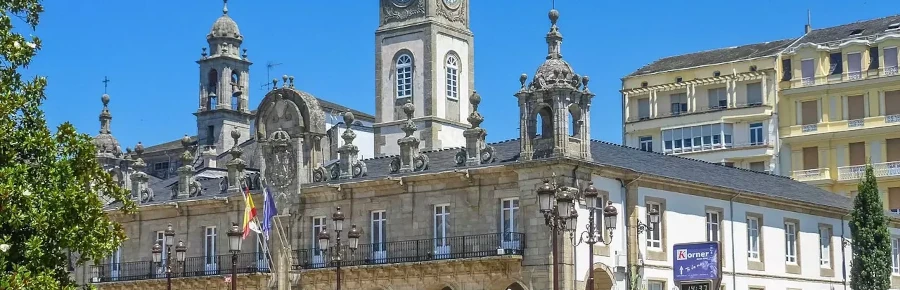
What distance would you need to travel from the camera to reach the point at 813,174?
75.2 metres

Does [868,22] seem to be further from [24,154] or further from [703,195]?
[24,154]

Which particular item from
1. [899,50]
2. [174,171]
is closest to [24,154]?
[899,50]

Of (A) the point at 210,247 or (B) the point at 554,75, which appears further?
(A) the point at 210,247

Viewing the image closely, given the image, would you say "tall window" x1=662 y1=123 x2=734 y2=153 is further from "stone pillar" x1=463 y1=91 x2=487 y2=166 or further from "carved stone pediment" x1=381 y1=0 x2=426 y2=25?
"stone pillar" x1=463 y1=91 x2=487 y2=166

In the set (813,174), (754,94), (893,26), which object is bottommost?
(813,174)

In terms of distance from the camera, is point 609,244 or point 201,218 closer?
point 609,244

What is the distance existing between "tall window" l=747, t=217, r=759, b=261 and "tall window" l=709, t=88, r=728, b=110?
26007 millimetres

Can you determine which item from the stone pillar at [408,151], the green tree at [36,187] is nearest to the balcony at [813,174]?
the stone pillar at [408,151]

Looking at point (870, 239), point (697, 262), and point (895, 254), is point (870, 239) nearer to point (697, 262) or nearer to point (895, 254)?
point (895, 254)

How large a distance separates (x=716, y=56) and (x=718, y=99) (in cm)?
322

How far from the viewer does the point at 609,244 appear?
142 feet

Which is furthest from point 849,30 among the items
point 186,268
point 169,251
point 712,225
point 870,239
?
point 169,251

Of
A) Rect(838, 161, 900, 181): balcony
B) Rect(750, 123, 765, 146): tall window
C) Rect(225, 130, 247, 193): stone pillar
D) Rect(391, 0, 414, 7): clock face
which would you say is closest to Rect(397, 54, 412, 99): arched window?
Rect(391, 0, 414, 7): clock face

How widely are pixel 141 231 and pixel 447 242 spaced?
1547 cm
